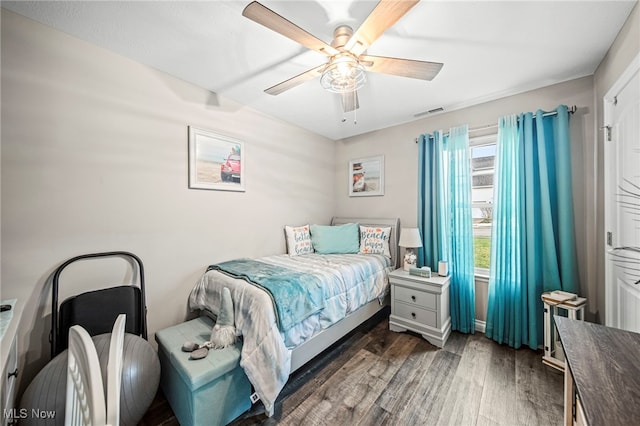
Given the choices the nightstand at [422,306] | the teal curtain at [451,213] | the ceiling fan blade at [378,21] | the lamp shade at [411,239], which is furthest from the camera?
the lamp shade at [411,239]

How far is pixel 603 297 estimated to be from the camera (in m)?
1.86

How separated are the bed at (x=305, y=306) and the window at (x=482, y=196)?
35.0 inches

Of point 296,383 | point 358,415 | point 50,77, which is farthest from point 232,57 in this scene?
point 358,415

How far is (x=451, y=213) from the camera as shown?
8.75ft

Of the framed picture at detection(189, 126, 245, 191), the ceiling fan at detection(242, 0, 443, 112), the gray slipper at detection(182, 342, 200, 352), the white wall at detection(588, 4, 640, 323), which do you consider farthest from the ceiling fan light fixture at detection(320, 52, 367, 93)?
the gray slipper at detection(182, 342, 200, 352)

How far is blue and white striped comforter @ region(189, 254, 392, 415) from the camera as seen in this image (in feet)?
4.87

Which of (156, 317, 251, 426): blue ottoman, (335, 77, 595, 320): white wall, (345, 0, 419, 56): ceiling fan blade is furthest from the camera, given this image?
(335, 77, 595, 320): white wall

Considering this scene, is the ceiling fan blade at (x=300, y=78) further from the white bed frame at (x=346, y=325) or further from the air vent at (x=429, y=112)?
the white bed frame at (x=346, y=325)

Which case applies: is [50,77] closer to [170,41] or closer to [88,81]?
[88,81]

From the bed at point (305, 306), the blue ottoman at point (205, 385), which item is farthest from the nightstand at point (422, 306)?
the blue ottoman at point (205, 385)

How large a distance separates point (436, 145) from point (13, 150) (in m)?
3.52

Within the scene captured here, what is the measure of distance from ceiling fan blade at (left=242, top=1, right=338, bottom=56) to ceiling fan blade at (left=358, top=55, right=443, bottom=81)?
250 millimetres

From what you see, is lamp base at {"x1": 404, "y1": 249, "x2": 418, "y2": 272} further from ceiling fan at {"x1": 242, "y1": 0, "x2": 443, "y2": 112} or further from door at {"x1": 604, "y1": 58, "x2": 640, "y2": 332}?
ceiling fan at {"x1": 242, "y1": 0, "x2": 443, "y2": 112}

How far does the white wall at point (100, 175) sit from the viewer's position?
1.47m
